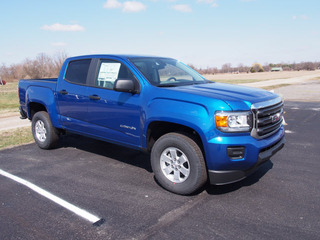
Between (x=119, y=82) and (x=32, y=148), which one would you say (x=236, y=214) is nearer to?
(x=119, y=82)

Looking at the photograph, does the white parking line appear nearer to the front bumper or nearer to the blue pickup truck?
the blue pickup truck

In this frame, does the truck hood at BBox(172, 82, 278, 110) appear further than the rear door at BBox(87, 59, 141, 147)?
No

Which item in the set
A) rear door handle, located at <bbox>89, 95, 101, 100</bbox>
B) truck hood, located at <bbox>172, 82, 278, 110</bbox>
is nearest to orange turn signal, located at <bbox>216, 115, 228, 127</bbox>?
truck hood, located at <bbox>172, 82, 278, 110</bbox>

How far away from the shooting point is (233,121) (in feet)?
11.6

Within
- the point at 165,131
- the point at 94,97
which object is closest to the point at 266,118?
the point at 165,131

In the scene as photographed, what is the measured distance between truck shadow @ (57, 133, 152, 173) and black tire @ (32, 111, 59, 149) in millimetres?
444

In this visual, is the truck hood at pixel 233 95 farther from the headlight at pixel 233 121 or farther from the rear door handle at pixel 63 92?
the rear door handle at pixel 63 92

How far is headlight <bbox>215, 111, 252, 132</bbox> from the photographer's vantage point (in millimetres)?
3494

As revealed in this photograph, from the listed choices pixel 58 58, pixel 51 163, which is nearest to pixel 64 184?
pixel 51 163

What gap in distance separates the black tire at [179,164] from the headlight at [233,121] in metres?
0.47

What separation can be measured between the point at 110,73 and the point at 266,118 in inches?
101

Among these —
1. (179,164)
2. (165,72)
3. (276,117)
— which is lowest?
(179,164)

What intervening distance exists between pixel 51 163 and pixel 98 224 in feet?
8.47

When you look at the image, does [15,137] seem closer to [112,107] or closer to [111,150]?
[111,150]
